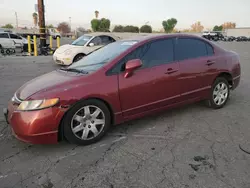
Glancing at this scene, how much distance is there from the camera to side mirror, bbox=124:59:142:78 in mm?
3438

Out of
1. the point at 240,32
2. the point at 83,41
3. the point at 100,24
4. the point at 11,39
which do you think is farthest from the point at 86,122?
the point at 240,32

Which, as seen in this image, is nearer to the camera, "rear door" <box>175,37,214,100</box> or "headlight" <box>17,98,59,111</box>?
"headlight" <box>17,98,59,111</box>

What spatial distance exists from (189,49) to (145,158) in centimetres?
235

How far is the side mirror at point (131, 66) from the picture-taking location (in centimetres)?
344

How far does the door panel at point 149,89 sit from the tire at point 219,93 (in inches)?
39.6

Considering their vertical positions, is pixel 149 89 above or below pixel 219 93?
above

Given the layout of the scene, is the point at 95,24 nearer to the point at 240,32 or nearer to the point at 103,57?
the point at 240,32

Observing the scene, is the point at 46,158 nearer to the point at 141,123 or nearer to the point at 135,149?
the point at 135,149

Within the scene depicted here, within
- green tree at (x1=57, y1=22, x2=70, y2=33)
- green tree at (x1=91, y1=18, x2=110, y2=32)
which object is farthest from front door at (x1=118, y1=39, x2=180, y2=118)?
green tree at (x1=57, y1=22, x2=70, y2=33)

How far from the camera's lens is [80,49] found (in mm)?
10227

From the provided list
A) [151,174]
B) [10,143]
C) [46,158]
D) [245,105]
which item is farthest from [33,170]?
[245,105]

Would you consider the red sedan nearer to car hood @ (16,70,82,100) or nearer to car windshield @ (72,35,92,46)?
car hood @ (16,70,82,100)

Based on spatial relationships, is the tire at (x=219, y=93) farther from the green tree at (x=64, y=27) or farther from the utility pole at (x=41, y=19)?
the green tree at (x=64, y=27)

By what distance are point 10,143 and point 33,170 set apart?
917 mm
